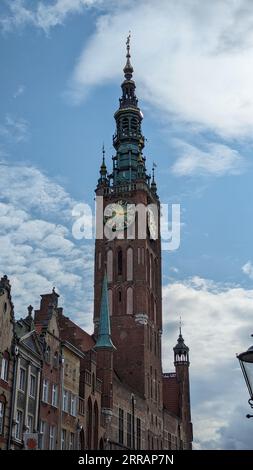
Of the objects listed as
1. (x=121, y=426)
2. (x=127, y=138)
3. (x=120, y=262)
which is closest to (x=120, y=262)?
(x=120, y=262)

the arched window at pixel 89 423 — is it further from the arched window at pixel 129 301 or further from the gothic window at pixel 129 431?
the arched window at pixel 129 301

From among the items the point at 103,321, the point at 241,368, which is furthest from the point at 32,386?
the point at 241,368

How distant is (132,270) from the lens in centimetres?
8112

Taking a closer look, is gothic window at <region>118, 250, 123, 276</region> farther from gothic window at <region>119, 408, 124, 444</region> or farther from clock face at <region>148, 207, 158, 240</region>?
gothic window at <region>119, 408, 124, 444</region>

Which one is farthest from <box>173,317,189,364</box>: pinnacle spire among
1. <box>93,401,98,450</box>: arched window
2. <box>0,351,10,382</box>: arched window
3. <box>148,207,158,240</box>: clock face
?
<box>0,351,10,382</box>: arched window

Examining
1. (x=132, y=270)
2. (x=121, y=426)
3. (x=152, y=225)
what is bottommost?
(x=121, y=426)

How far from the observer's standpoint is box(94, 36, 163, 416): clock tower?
77.3 m

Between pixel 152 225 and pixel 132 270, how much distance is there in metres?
7.77

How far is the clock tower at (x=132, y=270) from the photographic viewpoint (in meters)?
77.3

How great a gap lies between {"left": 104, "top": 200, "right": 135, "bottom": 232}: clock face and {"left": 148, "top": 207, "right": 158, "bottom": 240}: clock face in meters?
2.84

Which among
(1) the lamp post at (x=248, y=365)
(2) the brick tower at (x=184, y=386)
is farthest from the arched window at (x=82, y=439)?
(1) the lamp post at (x=248, y=365)

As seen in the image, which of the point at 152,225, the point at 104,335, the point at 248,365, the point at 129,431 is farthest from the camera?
the point at 152,225

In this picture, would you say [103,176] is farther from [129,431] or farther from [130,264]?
[129,431]

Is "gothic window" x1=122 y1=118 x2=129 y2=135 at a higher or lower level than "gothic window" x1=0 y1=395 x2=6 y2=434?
higher
